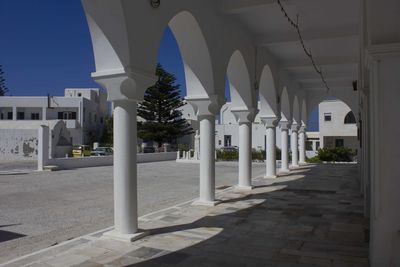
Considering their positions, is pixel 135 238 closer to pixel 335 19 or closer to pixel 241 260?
pixel 241 260

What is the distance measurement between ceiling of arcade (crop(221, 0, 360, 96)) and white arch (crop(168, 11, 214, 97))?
1033 millimetres

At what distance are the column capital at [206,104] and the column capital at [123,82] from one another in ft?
7.61

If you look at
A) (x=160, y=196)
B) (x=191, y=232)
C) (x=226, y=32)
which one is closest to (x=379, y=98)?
(x=191, y=232)

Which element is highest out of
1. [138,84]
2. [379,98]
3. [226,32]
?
[226,32]

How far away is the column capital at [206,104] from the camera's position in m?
6.99

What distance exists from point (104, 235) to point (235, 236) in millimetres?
1733

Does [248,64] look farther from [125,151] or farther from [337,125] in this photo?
[337,125]

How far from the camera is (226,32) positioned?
7.54 meters

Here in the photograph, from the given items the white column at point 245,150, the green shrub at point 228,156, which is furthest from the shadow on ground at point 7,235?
the green shrub at point 228,156

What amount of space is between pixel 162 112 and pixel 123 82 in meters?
30.4

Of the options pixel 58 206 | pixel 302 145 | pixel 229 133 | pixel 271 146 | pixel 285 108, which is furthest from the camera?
pixel 229 133

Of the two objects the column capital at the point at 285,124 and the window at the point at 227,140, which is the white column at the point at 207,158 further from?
the window at the point at 227,140

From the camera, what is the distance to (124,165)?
15.6 ft

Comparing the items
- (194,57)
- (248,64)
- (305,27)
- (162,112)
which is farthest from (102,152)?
(194,57)
